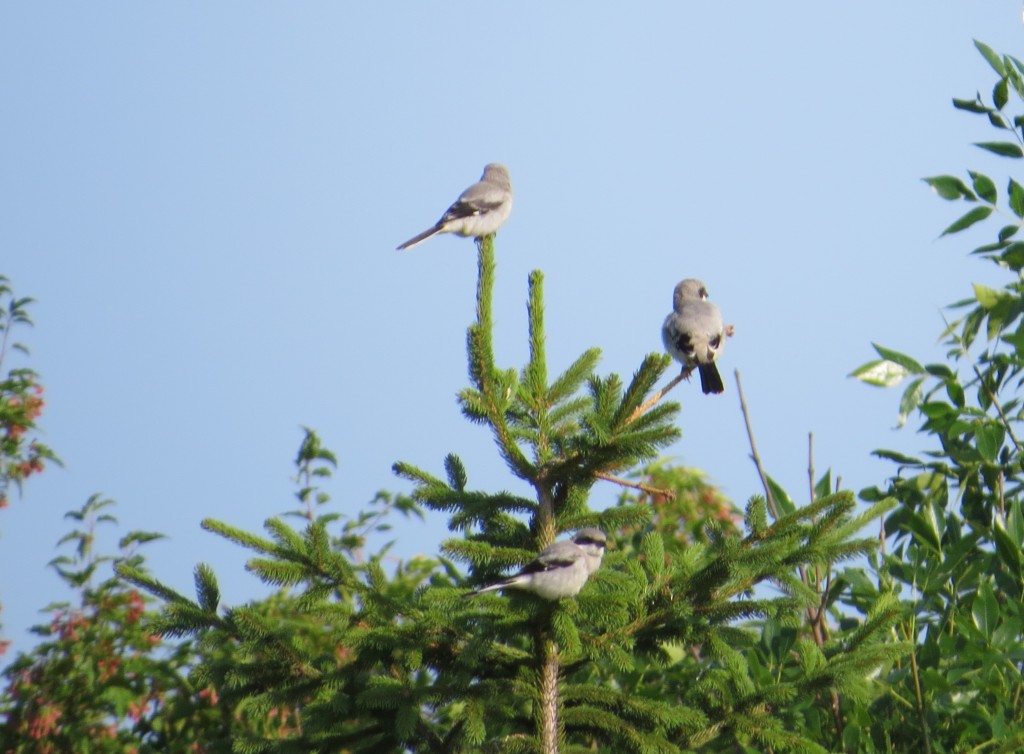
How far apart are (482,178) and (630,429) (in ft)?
16.4

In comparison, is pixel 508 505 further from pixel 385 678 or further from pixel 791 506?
pixel 791 506

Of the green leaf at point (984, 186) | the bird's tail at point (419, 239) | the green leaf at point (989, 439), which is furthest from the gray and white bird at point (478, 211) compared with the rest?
the green leaf at point (989, 439)

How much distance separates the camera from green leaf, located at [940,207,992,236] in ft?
17.2

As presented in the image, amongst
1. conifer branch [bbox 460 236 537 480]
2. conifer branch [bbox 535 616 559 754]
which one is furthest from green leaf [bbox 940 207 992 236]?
conifer branch [bbox 535 616 559 754]

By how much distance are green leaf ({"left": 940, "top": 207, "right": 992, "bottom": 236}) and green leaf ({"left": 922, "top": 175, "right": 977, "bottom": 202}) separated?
57 mm

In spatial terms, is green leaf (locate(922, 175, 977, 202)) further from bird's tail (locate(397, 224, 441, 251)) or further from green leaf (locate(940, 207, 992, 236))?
bird's tail (locate(397, 224, 441, 251))

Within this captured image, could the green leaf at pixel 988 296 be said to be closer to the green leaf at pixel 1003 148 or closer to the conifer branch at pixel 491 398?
the green leaf at pixel 1003 148

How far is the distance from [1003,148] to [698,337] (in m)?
1.98

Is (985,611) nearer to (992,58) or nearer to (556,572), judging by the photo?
(556,572)

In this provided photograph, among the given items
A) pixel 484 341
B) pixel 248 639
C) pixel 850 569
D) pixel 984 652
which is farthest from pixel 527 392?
pixel 984 652

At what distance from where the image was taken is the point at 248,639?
3812 millimetres

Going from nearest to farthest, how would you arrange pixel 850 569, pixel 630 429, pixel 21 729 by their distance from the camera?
pixel 630 429, pixel 850 569, pixel 21 729

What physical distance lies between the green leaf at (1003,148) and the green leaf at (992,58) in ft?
0.93

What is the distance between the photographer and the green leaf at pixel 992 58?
5172mm
